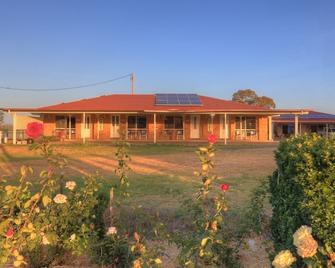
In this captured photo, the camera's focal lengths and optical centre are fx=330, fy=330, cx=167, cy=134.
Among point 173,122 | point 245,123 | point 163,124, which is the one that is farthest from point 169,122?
point 245,123

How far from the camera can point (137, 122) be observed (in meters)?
27.8

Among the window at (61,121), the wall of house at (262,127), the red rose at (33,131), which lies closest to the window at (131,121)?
the window at (61,121)

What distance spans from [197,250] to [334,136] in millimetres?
1460

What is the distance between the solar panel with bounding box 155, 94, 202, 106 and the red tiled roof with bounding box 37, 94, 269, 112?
0.55 m

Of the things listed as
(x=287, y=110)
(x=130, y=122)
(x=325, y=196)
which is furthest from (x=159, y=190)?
(x=130, y=122)

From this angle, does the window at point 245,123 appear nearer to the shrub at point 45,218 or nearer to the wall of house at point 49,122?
the wall of house at point 49,122

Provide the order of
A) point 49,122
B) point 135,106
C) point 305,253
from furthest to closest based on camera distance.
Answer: point 49,122
point 135,106
point 305,253

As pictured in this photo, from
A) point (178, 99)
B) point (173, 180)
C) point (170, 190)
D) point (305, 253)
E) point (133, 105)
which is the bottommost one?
point (173, 180)

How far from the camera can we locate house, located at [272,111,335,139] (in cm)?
3519

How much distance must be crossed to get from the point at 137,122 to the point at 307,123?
2033 cm

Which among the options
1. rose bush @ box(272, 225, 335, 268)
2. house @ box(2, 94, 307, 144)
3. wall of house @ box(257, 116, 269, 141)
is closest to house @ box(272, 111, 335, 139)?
wall of house @ box(257, 116, 269, 141)

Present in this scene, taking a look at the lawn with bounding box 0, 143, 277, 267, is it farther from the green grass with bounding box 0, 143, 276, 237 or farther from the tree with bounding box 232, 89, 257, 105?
the tree with bounding box 232, 89, 257, 105

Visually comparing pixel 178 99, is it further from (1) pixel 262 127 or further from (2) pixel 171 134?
(1) pixel 262 127

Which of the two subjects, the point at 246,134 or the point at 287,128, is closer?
the point at 246,134
